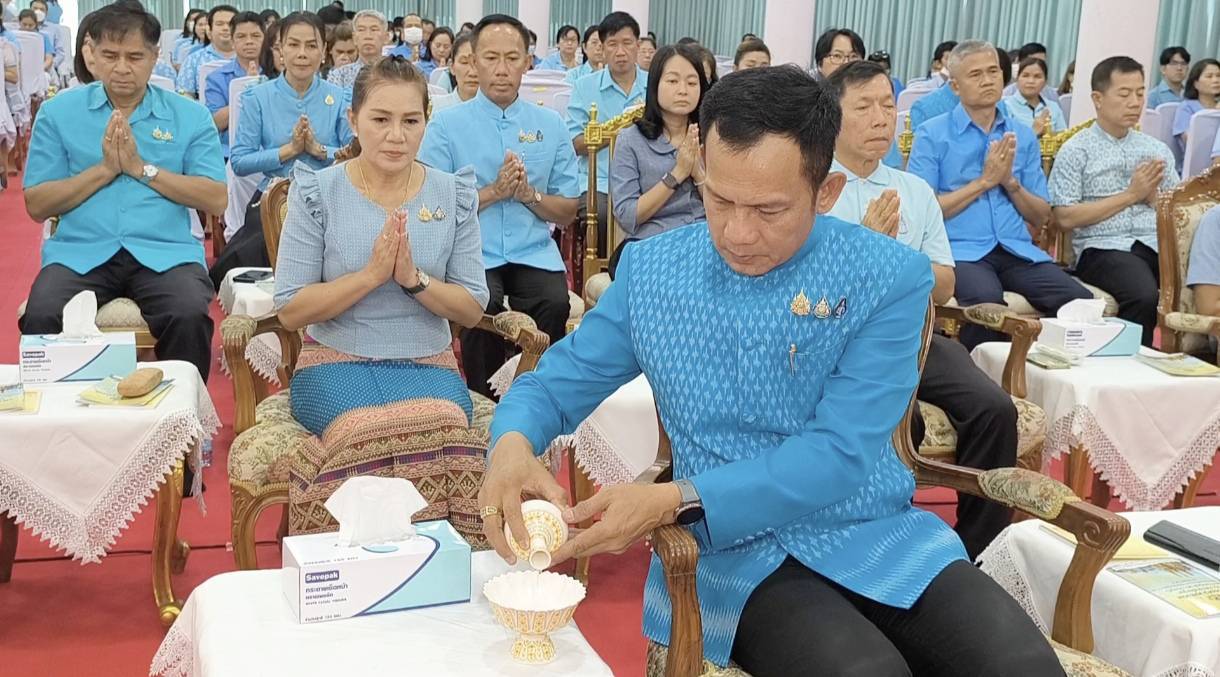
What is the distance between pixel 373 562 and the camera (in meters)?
1.71

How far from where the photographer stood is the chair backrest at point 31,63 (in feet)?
36.0

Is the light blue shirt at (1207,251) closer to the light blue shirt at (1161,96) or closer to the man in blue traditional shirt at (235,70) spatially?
the man in blue traditional shirt at (235,70)

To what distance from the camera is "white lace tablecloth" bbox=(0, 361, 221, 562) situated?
2.56 meters

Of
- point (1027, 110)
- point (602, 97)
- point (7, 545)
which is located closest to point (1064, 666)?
point (7, 545)

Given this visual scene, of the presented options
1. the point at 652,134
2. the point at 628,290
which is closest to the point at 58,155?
the point at 652,134

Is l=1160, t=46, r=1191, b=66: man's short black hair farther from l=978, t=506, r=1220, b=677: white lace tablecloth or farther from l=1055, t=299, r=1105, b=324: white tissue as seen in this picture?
l=978, t=506, r=1220, b=677: white lace tablecloth

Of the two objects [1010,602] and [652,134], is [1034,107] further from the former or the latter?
[1010,602]

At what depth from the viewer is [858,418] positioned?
1.75 meters

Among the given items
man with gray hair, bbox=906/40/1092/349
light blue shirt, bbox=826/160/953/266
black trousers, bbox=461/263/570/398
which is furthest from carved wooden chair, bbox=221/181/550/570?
man with gray hair, bbox=906/40/1092/349

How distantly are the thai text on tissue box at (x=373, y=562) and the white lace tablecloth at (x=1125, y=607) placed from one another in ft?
3.22

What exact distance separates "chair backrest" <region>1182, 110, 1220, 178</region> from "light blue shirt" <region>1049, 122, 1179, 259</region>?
2.80 metres

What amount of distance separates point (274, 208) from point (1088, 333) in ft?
6.98

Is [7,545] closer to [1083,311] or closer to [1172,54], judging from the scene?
[1083,311]

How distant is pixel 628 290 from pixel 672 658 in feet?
1.75
